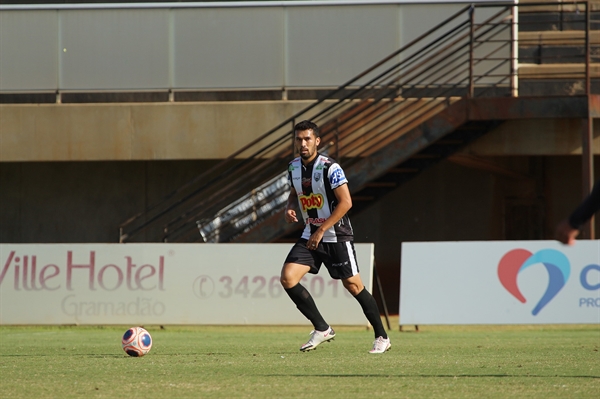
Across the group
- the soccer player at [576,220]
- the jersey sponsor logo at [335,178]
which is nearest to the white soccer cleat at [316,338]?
the jersey sponsor logo at [335,178]

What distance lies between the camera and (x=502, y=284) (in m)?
14.2

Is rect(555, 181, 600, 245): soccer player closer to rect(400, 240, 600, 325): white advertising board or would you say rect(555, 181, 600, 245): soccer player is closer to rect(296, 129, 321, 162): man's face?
rect(296, 129, 321, 162): man's face

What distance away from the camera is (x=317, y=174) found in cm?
848

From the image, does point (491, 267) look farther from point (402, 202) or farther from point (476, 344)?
A: point (402, 202)

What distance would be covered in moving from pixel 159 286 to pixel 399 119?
18.9ft

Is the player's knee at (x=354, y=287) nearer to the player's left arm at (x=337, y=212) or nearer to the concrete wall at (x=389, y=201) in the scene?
the player's left arm at (x=337, y=212)

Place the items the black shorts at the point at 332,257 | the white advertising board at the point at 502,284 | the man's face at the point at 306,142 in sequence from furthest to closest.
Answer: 1. the white advertising board at the point at 502,284
2. the black shorts at the point at 332,257
3. the man's face at the point at 306,142

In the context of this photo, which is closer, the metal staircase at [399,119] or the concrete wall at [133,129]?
the metal staircase at [399,119]

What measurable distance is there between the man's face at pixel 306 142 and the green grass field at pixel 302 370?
1.88m

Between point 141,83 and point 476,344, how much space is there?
10.4 metres

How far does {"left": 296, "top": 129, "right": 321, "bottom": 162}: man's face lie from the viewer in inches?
329

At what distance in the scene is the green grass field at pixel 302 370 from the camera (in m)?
5.71

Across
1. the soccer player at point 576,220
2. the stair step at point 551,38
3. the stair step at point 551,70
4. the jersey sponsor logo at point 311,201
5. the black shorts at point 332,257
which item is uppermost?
the stair step at point 551,38

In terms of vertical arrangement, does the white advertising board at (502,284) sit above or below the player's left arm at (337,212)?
below
